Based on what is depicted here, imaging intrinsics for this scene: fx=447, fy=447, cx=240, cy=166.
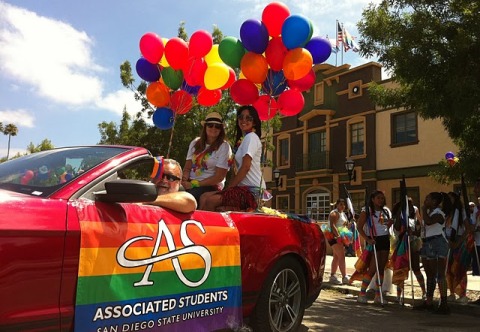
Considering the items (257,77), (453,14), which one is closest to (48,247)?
(257,77)

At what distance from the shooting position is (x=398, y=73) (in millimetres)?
7551

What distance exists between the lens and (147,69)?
6340 mm

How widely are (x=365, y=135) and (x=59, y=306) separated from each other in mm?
21718

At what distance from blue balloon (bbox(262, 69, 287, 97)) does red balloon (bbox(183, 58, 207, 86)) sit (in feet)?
2.88

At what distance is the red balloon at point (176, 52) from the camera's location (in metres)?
5.86

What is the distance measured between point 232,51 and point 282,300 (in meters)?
3.19

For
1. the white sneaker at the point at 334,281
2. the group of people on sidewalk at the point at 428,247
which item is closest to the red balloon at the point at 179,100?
the group of people on sidewalk at the point at 428,247

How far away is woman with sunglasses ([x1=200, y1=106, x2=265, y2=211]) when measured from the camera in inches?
166

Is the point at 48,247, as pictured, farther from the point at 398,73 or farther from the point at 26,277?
the point at 398,73

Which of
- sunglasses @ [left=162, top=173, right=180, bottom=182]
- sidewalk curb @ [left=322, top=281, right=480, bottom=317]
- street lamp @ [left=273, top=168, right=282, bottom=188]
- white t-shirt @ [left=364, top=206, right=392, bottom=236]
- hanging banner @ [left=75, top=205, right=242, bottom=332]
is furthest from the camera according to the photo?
street lamp @ [left=273, top=168, right=282, bottom=188]

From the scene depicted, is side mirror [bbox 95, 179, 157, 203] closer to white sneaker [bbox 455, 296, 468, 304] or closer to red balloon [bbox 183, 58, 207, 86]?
red balloon [bbox 183, 58, 207, 86]

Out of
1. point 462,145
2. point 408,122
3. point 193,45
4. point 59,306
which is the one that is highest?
point 408,122

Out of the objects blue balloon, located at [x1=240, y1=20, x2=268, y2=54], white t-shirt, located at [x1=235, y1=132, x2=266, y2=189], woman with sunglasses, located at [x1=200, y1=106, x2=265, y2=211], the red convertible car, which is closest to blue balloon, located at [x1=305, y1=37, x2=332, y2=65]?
blue balloon, located at [x1=240, y1=20, x2=268, y2=54]

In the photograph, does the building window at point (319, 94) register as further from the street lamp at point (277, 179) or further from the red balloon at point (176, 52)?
the red balloon at point (176, 52)
